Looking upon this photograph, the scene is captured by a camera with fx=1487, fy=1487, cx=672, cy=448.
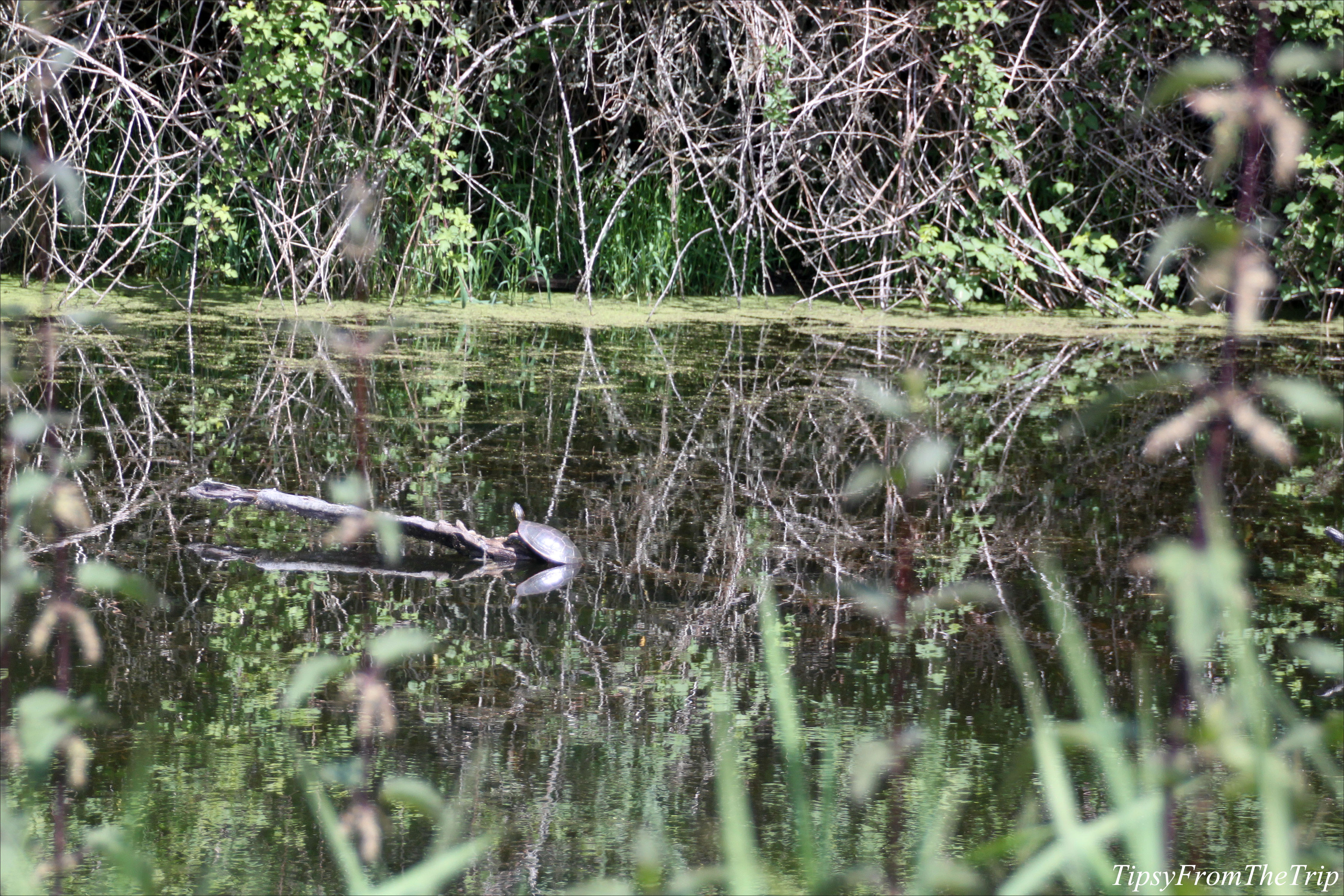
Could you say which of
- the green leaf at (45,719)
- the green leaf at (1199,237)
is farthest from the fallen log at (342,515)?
the green leaf at (1199,237)

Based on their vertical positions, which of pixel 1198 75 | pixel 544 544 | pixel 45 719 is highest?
pixel 544 544

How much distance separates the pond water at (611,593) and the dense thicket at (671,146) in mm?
1170

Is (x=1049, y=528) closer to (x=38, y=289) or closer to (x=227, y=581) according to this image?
(x=227, y=581)

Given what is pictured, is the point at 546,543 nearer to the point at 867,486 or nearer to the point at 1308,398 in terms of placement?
the point at 867,486

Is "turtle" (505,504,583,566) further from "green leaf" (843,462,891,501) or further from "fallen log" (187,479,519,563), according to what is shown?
"green leaf" (843,462,891,501)

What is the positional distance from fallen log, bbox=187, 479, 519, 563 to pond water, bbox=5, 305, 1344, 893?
0.14 ft

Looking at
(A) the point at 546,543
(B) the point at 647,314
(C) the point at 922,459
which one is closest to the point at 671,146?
(B) the point at 647,314

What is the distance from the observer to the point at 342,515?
2871 millimetres

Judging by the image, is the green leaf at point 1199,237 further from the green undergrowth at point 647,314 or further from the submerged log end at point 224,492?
the green undergrowth at point 647,314

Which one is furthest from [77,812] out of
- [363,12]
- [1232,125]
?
[363,12]

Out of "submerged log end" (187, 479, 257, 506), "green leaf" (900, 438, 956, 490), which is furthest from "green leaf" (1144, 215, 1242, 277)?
"submerged log end" (187, 479, 257, 506)

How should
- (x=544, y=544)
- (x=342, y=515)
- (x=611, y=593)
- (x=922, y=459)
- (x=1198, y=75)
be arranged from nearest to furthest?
(x=1198, y=75), (x=922, y=459), (x=611, y=593), (x=544, y=544), (x=342, y=515)

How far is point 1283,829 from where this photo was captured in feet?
3.45

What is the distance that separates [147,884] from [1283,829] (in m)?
0.84
